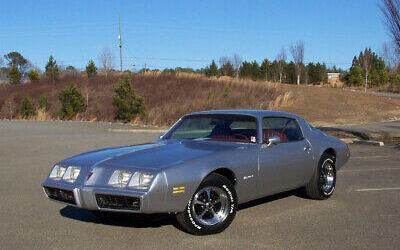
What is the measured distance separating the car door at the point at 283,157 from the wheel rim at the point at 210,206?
0.76 metres

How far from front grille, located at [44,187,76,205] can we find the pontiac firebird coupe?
1 centimetres

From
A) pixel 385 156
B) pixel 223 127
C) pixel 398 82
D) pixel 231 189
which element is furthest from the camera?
pixel 398 82

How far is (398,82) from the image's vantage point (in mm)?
63094

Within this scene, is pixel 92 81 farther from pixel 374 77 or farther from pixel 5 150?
pixel 374 77

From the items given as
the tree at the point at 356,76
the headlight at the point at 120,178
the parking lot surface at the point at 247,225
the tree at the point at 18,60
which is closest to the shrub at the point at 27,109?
the parking lot surface at the point at 247,225

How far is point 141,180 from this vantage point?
15.7 feet

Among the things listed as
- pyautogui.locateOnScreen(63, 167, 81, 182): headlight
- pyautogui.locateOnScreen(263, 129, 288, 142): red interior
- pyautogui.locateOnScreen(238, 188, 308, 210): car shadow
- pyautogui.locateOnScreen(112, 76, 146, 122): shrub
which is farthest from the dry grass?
pyautogui.locateOnScreen(63, 167, 81, 182): headlight

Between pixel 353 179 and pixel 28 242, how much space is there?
6.25 metres

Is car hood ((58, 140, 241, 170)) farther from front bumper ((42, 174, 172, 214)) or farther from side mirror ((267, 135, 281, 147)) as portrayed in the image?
side mirror ((267, 135, 281, 147))

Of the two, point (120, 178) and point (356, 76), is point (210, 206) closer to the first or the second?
point (120, 178)

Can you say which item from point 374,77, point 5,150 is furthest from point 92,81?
point 374,77

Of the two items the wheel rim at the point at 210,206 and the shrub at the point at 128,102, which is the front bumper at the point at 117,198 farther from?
the shrub at the point at 128,102

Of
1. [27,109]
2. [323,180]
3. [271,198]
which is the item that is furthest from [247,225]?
[27,109]

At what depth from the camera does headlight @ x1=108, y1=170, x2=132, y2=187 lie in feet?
15.9
